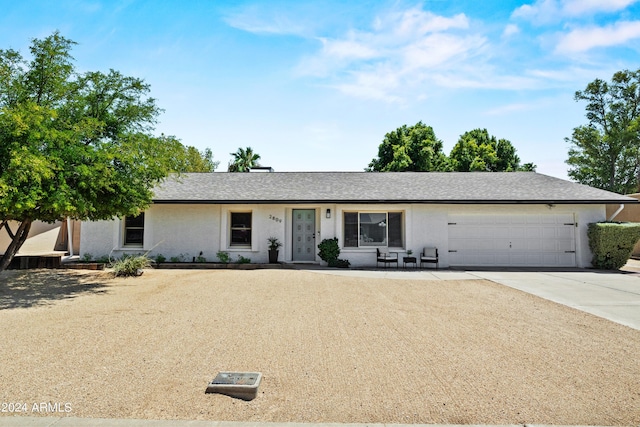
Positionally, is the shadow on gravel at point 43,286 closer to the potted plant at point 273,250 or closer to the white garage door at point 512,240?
the potted plant at point 273,250

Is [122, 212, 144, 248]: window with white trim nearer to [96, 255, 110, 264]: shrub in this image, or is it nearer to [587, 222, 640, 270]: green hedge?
[96, 255, 110, 264]: shrub

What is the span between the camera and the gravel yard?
369 centimetres

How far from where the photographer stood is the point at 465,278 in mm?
12539

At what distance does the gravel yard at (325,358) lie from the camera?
12.1 feet

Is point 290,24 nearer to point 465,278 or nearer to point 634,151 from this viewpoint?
point 465,278

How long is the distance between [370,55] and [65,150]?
8.83 metres

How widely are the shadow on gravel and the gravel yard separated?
0.15 meters

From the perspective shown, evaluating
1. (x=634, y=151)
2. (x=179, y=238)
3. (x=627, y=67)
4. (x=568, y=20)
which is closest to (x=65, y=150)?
(x=179, y=238)

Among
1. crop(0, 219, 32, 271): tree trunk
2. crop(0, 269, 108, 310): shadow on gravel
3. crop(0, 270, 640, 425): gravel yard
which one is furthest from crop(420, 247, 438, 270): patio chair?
crop(0, 219, 32, 271): tree trunk

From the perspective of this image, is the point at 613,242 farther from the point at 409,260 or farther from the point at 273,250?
the point at 273,250

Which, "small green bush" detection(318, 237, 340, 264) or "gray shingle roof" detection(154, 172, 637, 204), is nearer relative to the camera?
"small green bush" detection(318, 237, 340, 264)

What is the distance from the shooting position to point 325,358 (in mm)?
5004

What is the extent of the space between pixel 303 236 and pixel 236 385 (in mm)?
12702

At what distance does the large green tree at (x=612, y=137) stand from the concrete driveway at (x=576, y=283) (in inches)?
1061
